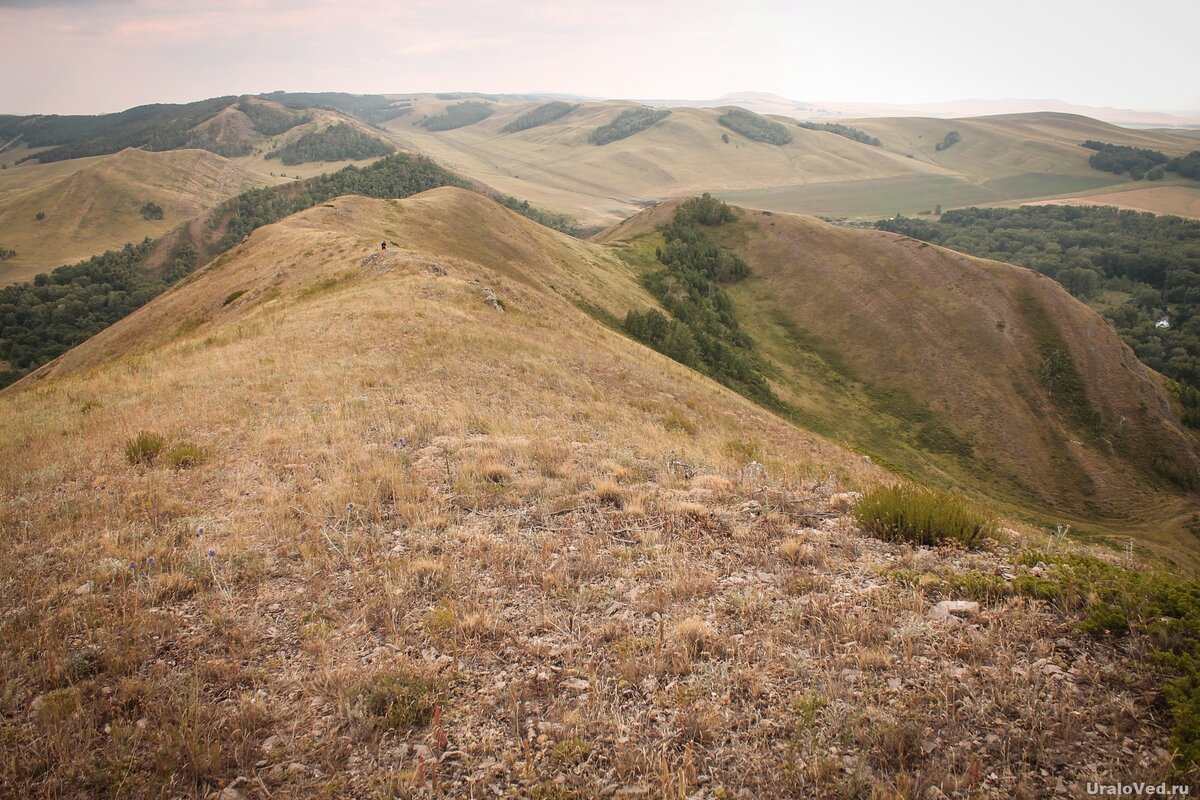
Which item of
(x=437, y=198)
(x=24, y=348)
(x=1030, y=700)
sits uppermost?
(x=437, y=198)

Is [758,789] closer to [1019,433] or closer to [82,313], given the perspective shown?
[1019,433]

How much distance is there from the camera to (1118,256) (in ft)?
399

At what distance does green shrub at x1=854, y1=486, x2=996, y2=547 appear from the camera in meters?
6.78

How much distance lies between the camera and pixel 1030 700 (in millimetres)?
3939

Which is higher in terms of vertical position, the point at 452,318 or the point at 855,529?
the point at 452,318

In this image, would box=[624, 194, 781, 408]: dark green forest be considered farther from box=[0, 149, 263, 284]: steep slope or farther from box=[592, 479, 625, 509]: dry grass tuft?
box=[0, 149, 263, 284]: steep slope

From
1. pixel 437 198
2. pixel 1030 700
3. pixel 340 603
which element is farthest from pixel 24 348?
pixel 1030 700

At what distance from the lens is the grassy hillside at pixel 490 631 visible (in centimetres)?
374

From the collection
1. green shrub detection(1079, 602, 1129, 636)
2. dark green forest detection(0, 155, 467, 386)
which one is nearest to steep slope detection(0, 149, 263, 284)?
dark green forest detection(0, 155, 467, 386)

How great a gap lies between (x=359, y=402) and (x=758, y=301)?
65.8 meters

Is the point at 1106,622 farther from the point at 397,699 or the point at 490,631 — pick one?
the point at 397,699

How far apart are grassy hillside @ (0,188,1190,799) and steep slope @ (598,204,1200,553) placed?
4441cm

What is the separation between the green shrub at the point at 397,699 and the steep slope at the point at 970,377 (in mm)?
48242

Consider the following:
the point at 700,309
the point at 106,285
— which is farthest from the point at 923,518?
the point at 106,285
